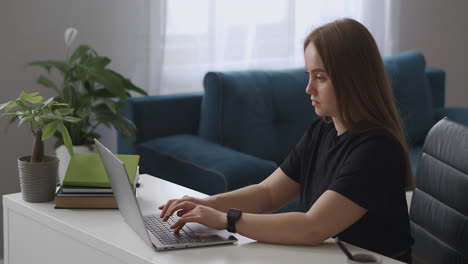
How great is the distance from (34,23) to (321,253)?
84.8 inches

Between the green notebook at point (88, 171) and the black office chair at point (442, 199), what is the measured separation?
0.82 meters

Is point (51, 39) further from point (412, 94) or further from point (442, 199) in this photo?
point (442, 199)

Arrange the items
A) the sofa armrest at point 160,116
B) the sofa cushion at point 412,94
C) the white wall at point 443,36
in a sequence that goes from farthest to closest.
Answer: the white wall at point 443,36 < the sofa cushion at point 412,94 < the sofa armrest at point 160,116

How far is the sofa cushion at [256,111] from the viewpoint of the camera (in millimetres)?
3389

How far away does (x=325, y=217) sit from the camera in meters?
1.62

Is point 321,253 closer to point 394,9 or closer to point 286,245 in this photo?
point 286,245

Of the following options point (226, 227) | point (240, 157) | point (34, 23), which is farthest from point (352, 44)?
point (34, 23)

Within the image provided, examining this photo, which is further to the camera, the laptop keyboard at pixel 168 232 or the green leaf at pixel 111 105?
the green leaf at pixel 111 105

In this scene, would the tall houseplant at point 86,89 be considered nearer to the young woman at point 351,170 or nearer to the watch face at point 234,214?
the young woman at point 351,170

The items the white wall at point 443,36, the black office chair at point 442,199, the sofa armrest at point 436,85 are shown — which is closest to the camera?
the black office chair at point 442,199

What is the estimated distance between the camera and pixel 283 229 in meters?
1.63

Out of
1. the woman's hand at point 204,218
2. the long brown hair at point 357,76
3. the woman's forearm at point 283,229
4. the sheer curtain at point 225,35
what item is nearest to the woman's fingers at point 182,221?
the woman's hand at point 204,218

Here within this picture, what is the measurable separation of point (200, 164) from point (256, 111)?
529 mm

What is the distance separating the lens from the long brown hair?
169 cm
